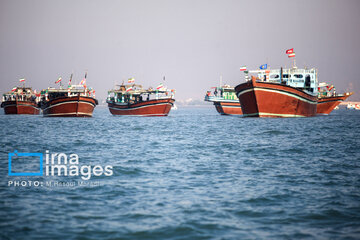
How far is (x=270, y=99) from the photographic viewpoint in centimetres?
5103

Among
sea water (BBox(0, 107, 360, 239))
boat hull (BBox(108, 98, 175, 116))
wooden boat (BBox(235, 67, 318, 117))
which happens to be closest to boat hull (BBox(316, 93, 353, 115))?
wooden boat (BBox(235, 67, 318, 117))

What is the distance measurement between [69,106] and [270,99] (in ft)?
115

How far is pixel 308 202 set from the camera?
1081 cm

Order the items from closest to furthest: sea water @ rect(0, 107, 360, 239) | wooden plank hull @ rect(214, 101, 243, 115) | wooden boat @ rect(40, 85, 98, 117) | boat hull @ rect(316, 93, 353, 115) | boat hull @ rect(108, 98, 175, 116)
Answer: sea water @ rect(0, 107, 360, 239) → wooden boat @ rect(40, 85, 98, 117) → boat hull @ rect(108, 98, 175, 116) → boat hull @ rect(316, 93, 353, 115) → wooden plank hull @ rect(214, 101, 243, 115)

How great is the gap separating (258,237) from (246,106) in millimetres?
48142

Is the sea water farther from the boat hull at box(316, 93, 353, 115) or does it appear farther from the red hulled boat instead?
the boat hull at box(316, 93, 353, 115)

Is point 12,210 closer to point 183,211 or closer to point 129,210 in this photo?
point 129,210

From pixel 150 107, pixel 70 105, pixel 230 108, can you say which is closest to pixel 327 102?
pixel 230 108

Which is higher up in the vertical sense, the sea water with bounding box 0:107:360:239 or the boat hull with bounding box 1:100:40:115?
the boat hull with bounding box 1:100:40:115

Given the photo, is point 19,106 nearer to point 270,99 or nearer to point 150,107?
point 150,107

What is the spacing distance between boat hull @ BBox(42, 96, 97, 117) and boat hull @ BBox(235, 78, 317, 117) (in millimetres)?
28044

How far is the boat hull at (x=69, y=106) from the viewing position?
207 feet

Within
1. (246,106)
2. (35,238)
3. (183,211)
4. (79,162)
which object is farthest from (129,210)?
(246,106)

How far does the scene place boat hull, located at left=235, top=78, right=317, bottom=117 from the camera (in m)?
50.2
